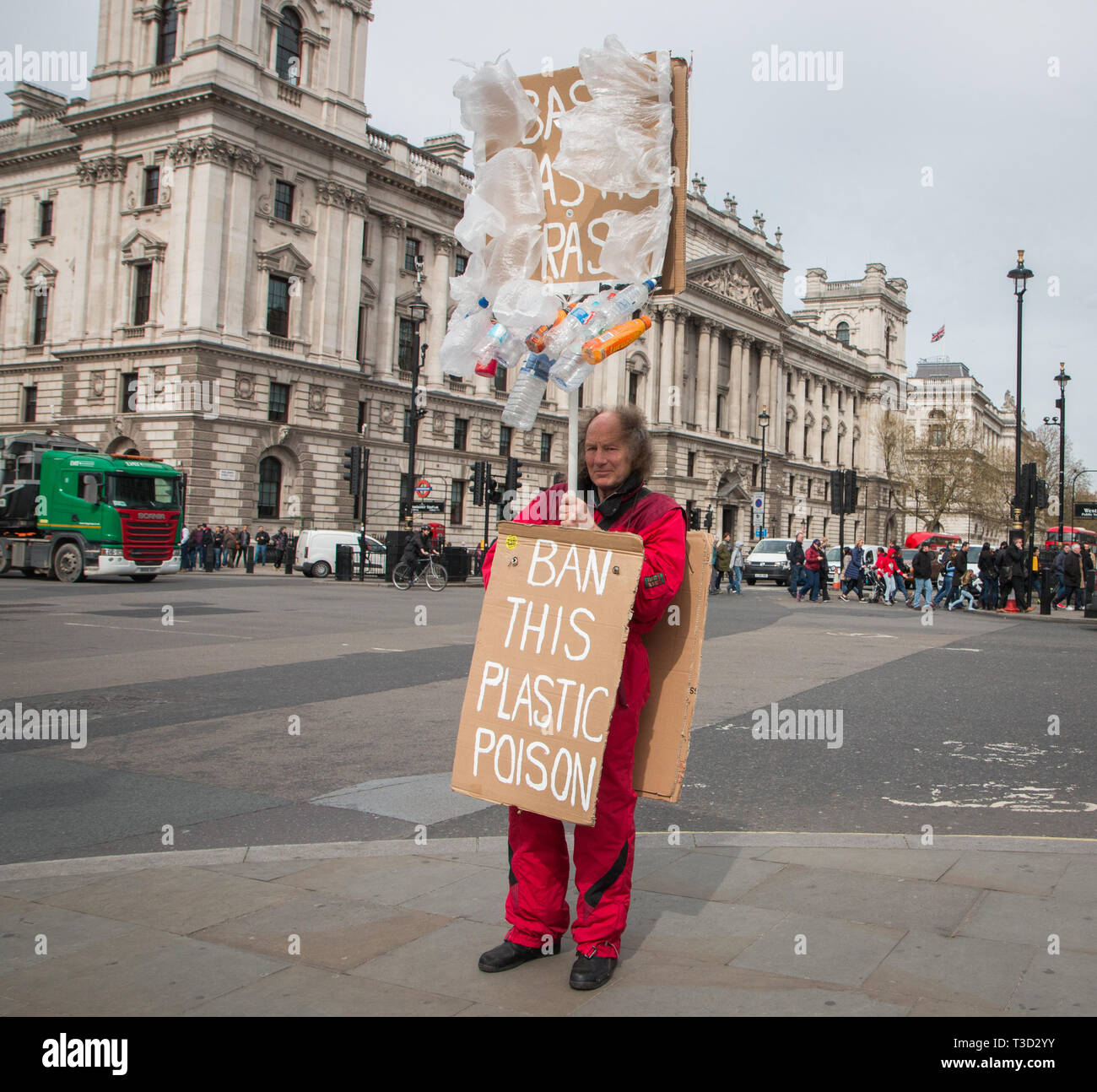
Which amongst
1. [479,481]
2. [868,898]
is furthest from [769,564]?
[868,898]

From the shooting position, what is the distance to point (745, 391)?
74.3 metres

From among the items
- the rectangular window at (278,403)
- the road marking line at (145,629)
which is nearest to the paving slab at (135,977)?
the road marking line at (145,629)

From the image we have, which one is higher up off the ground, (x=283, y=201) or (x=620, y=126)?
(x=283, y=201)

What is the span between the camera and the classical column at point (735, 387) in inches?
2889

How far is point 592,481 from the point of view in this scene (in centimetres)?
373

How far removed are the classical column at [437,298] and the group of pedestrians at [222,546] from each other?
13.3 metres

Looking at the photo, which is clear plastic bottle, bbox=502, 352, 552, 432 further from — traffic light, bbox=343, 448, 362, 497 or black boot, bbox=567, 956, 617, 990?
traffic light, bbox=343, 448, 362, 497

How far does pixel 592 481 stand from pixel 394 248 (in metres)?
46.2

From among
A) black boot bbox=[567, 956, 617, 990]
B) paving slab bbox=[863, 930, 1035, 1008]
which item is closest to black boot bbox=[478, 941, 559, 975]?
black boot bbox=[567, 956, 617, 990]

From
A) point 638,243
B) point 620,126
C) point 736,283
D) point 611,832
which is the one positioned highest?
point 736,283

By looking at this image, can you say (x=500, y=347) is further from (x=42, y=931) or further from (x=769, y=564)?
(x=769, y=564)

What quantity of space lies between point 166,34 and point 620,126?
140 feet

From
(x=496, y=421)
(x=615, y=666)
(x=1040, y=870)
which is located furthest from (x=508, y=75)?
(x=496, y=421)
